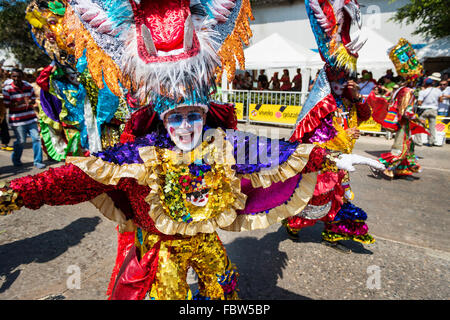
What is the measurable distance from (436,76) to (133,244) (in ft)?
30.7

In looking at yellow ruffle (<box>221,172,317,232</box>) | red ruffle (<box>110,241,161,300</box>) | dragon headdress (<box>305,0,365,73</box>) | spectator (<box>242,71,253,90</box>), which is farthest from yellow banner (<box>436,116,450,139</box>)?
red ruffle (<box>110,241,161,300</box>)

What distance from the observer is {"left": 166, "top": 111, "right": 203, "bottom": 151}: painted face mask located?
1.49 metres

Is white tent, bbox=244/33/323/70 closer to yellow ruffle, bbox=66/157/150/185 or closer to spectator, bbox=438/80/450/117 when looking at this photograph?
spectator, bbox=438/80/450/117

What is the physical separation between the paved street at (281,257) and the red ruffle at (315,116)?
127 cm

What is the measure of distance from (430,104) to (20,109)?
9.93 metres

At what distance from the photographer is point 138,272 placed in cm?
160

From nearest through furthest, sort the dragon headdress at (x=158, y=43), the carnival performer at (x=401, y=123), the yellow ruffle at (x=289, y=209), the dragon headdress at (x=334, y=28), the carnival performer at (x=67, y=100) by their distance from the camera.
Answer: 1. the dragon headdress at (x=158, y=43)
2. the yellow ruffle at (x=289, y=209)
3. the dragon headdress at (x=334, y=28)
4. the carnival performer at (x=67, y=100)
5. the carnival performer at (x=401, y=123)

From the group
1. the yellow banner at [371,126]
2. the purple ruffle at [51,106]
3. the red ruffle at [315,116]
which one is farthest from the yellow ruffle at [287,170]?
the yellow banner at [371,126]

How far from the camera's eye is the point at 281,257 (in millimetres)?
2895

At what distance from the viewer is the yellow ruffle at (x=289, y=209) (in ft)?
5.57

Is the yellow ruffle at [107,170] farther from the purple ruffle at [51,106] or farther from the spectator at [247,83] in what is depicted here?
the spectator at [247,83]

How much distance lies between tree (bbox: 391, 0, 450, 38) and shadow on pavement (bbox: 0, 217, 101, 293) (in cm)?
1414

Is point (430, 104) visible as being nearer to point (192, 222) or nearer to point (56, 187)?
point (192, 222)
